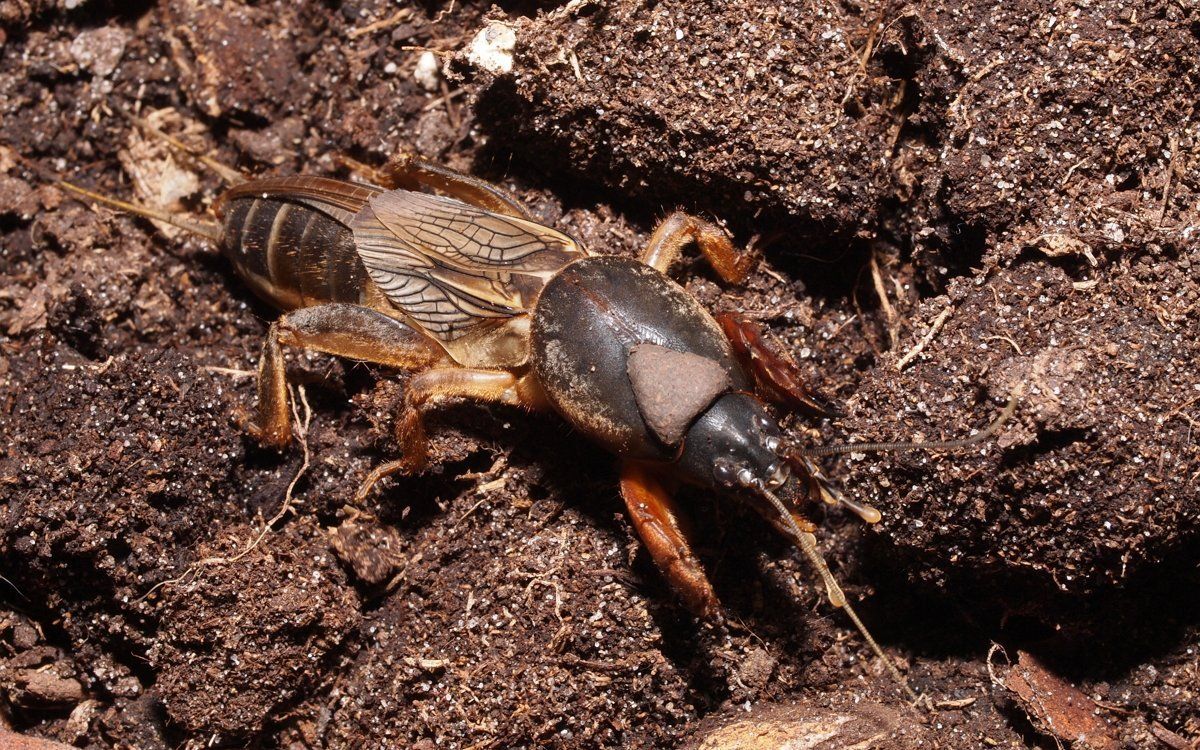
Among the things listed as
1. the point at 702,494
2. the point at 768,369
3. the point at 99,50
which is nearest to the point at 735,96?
the point at 768,369

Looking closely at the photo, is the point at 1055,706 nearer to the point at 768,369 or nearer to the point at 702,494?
the point at 702,494

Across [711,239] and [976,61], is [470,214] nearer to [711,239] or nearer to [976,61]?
[711,239]

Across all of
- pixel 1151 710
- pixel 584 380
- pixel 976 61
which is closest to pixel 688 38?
pixel 976 61

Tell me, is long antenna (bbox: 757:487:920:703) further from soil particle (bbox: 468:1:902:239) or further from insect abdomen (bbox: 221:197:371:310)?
insect abdomen (bbox: 221:197:371:310)

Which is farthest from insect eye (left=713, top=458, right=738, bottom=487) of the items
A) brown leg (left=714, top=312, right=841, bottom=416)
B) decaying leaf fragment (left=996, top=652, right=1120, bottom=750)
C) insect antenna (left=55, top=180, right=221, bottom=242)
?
insect antenna (left=55, top=180, right=221, bottom=242)

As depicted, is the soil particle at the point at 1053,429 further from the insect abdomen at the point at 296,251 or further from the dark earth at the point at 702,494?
the insect abdomen at the point at 296,251

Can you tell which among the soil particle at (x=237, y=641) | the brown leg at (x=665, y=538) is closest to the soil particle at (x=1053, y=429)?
the brown leg at (x=665, y=538)
